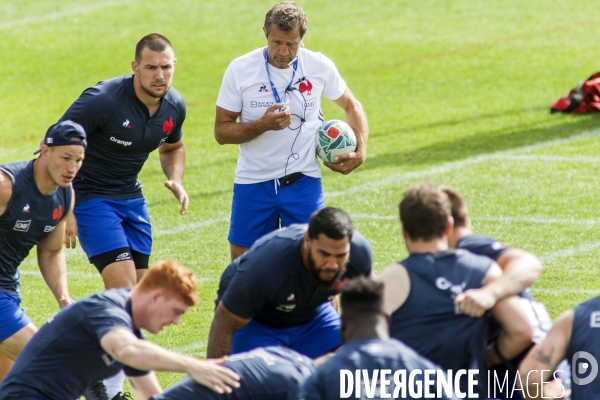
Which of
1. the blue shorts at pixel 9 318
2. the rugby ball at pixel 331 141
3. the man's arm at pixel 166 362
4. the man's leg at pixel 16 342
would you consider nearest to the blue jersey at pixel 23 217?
the blue shorts at pixel 9 318

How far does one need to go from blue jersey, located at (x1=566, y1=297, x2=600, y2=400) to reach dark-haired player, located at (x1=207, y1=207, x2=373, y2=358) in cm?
139

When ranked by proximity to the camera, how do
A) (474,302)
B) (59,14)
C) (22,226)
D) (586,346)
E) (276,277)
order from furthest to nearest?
(59,14) → (22,226) → (276,277) → (474,302) → (586,346)

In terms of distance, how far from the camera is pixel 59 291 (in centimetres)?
703

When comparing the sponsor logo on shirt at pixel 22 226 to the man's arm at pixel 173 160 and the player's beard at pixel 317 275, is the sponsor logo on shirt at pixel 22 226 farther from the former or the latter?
the player's beard at pixel 317 275

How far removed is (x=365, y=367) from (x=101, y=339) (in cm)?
146

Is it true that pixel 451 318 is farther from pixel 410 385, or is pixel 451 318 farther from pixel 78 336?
pixel 78 336

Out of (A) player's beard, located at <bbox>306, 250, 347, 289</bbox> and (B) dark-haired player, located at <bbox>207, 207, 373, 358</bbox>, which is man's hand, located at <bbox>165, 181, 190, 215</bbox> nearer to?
(B) dark-haired player, located at <bbox>207, 207, 373, 358</bbox>

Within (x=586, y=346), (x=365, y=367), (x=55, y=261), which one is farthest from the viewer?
(x=55, y=261)

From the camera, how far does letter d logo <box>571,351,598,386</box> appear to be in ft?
15.5

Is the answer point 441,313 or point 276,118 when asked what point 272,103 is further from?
point 441,313

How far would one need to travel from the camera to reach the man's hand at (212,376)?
4.90 metres

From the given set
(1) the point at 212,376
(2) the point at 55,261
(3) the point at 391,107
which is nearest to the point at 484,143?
(3) the point at 391,107

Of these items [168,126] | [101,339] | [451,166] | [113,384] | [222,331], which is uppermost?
[168,126]

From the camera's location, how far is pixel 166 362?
495cm
